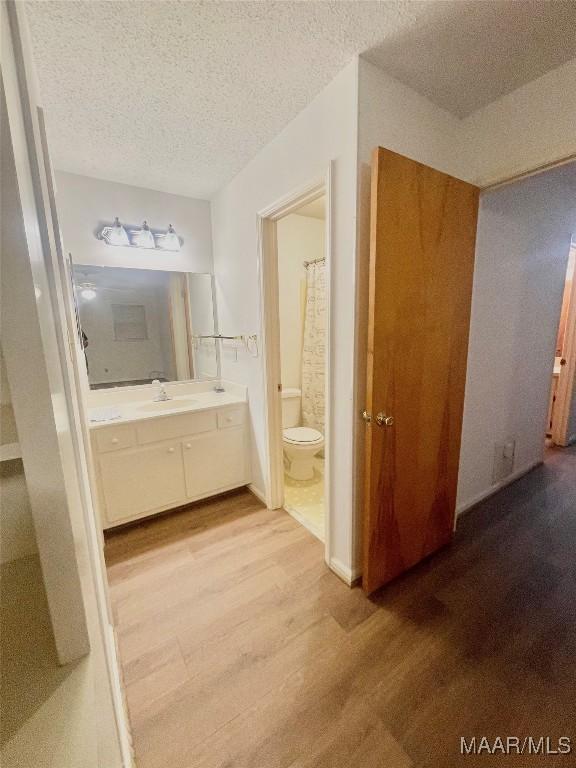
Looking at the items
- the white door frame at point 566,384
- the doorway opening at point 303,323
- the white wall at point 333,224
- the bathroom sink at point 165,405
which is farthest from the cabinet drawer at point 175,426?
the white door frame at point 566,384

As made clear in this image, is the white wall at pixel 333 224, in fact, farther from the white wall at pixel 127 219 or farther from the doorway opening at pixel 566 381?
the doorway opening at pixel 566 381

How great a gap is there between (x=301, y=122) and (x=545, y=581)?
268 centimetres

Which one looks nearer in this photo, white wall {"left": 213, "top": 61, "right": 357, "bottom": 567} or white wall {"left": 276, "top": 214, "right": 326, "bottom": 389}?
white wall {"left": 213, "top": 61, "right": 357, "bottom": 567}

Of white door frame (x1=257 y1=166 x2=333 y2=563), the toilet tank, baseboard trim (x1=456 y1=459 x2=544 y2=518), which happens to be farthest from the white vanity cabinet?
baseboard trim (x1=456 y1=459 x2=544 y2=518)

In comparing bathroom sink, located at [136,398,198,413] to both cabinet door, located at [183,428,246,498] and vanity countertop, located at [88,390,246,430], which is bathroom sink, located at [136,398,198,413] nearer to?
vanity countertop, located at [88,390,246,430]

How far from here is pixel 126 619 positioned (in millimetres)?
1395

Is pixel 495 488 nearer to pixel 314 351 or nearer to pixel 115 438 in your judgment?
pixel 314 351

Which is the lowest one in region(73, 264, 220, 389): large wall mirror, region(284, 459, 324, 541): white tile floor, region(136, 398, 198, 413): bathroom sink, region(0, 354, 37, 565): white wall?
region(284, 459, 324, 541): white tile floor

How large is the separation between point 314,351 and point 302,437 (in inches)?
37.2

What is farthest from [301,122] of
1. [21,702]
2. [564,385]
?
[564,385]

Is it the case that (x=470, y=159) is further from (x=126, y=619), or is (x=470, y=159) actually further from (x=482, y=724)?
(x=126, y=619)

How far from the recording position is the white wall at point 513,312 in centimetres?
184

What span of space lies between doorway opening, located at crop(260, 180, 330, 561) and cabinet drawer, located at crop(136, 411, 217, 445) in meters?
0.45

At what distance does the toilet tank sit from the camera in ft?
9.95
